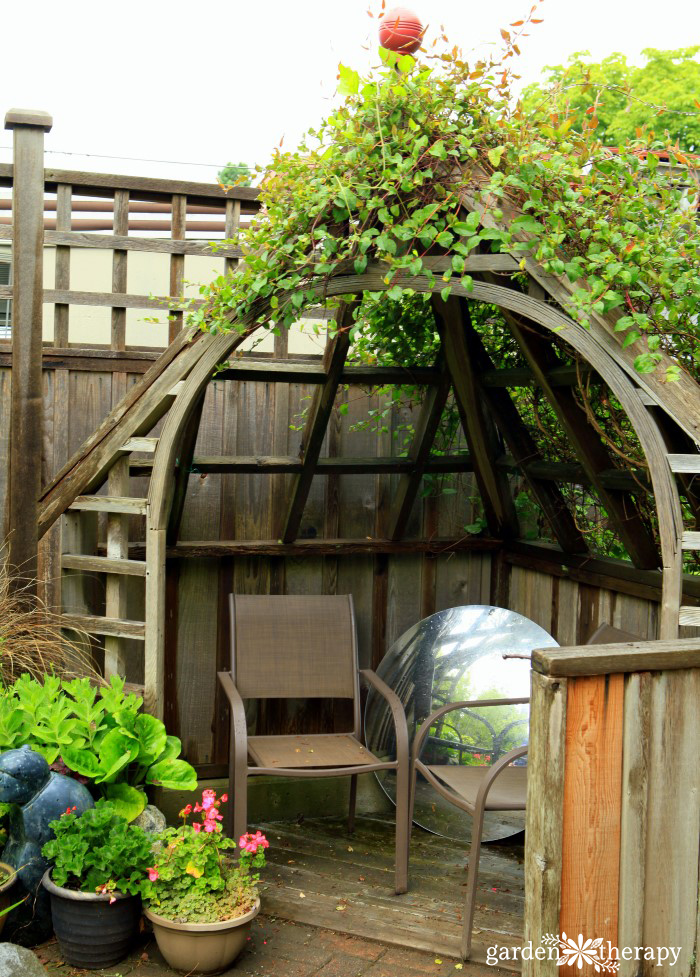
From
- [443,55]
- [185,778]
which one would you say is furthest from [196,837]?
[443,55]

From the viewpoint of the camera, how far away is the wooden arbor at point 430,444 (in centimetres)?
254

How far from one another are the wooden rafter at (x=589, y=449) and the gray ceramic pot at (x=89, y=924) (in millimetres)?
2087

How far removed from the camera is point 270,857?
3498 mm

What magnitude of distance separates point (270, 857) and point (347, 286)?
85.1 inches

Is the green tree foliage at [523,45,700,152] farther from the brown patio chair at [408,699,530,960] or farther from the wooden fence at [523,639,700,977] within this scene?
the wooden fence at [523,639,700,977]

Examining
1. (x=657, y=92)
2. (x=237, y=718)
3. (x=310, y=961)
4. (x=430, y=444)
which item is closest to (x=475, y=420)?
(x=430, y=444)

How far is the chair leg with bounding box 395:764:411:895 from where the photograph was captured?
3.12 meters

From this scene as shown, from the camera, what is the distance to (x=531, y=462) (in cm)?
393

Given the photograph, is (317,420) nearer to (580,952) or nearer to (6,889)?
(6,889)

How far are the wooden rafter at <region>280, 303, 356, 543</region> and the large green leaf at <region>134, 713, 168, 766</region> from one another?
3.86ft

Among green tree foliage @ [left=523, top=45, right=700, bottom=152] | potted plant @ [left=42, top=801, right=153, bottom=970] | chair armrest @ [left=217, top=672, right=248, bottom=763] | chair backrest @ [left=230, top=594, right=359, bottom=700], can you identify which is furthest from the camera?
green tree foliage @ [left=523, top=45, right=700, bottom=152]

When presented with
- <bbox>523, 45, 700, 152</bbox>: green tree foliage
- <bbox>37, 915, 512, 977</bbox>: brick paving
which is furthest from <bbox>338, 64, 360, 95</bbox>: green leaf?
<bbox>523, 45, 700, 152</bbox>: green tree foliage

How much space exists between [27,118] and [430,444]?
2000mm

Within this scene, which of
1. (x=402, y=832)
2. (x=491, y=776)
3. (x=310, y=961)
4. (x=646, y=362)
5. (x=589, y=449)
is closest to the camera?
(x=646, y=362)
